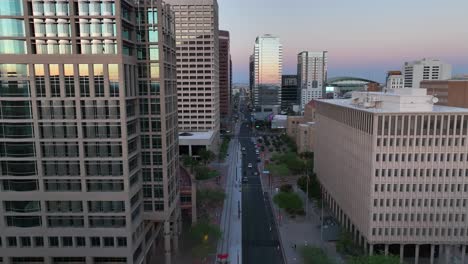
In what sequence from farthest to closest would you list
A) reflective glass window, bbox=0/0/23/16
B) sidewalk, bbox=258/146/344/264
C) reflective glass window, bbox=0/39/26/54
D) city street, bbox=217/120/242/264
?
1. city street, bbox=217/120/242/264
2. sidewalk, bbox=258/146/344/264
3. reflective glass window, bbox=0/39/26/54
4. reflective glass window, bbox=0/0/23/16

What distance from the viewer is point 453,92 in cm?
10219

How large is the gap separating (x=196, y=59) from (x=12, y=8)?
101 metres

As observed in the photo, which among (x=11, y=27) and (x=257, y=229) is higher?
(x=11, y=27)

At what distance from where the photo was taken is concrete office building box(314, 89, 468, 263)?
56.0m

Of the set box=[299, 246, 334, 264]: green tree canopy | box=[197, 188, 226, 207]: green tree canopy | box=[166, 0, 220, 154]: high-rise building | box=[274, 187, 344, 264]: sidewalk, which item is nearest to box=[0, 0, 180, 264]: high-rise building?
box=[299, 246, 334, 264]: green tree canopy

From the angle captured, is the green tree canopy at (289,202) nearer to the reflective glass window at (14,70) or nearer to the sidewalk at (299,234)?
the sidewalk at (299,234)

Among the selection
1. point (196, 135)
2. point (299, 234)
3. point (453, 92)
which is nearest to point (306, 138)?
point (196, 135)

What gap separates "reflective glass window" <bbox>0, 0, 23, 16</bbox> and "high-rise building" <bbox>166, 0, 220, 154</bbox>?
314 feet

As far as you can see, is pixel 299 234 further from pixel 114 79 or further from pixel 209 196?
pixel 114 79

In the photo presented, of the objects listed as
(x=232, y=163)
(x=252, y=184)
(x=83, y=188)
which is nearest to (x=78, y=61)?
(x=83, y=188)

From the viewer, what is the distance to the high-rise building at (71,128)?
145 feet

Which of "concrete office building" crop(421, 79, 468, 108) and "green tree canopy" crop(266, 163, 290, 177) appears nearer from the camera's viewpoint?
"concrete office building" crop(421, 79, 468, 108)

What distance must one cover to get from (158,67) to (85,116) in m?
14.1

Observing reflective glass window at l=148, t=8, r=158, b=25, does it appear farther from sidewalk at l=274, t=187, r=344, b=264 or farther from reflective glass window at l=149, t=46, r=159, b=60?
sidewalk at l=274, t=187, r=344, b=264
